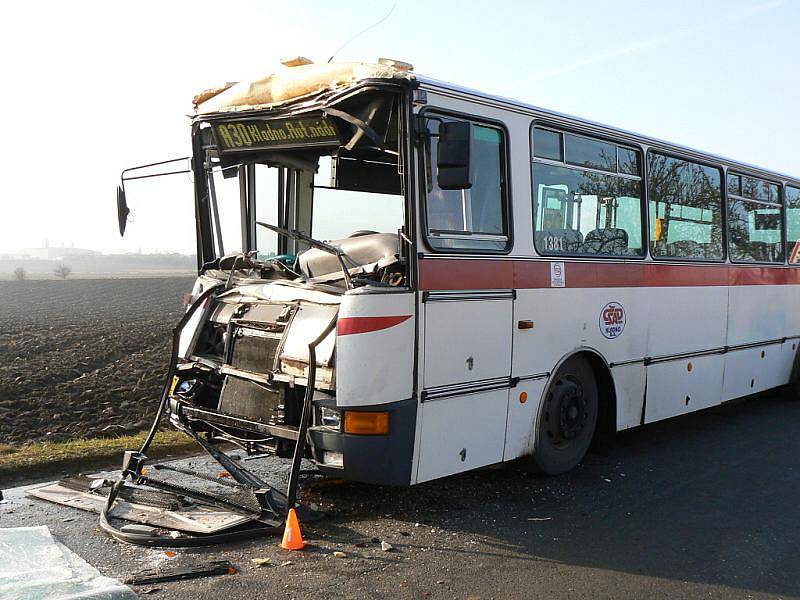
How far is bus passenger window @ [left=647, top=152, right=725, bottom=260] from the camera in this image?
7.90 m

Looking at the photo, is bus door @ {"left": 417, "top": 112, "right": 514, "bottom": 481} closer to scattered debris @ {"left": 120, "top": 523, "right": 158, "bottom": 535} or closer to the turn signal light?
the turn signal light

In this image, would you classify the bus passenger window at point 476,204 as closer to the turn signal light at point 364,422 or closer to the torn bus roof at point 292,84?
the torn bus roof at point 292,84

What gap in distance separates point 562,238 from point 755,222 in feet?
14.2

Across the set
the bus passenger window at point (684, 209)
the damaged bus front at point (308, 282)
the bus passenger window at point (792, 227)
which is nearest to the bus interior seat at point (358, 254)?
the damaged bus front at point (308, 282)

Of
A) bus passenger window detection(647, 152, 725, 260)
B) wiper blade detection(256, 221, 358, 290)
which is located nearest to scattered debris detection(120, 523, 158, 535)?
wiper blade detection(256, 221, 358, 290)

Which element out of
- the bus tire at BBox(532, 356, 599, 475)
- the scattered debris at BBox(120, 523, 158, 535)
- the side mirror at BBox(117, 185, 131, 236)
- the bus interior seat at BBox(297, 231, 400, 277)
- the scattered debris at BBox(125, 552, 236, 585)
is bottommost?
the scattered debris at BBox(125, 552, 236, 585)

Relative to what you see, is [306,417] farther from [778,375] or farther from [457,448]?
[778,375]

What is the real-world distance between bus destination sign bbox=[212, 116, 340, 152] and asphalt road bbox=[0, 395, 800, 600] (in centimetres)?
272

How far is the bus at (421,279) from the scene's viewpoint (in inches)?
208

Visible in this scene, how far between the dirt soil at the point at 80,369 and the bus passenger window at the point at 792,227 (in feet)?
27.7

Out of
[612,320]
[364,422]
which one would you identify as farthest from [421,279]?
[612,320]

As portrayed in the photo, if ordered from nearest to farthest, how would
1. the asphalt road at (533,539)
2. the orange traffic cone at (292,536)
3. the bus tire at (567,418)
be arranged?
the asphalt road at (533,539), the orange traffic cone at (292,536), the bus tire at (567,418)

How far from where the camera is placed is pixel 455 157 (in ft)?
17.1

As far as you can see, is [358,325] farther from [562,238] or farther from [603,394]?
[603,394]
